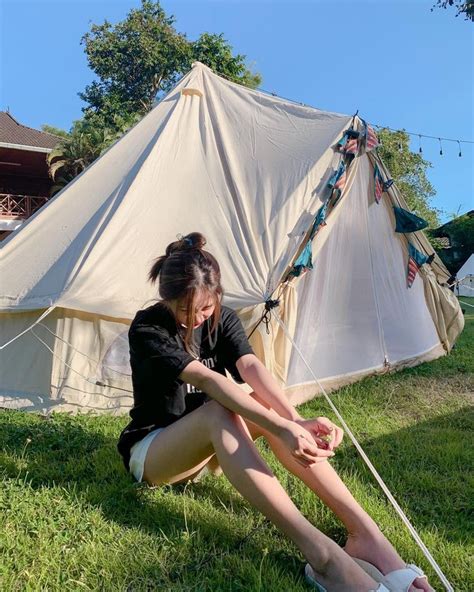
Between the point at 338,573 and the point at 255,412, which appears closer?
the point at 338,573

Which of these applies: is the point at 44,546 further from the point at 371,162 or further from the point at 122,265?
the point at 371,162

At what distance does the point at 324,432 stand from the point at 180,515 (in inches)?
26.8

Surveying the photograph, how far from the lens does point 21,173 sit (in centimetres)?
1652

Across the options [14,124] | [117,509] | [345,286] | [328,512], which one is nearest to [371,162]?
Result: [345,286]

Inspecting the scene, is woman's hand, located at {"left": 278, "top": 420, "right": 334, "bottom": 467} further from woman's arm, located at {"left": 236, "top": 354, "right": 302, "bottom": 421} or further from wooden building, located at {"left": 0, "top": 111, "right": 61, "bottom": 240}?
wooden building, located at {"left": 0, "top": 111, "right": 61, "bottom": 240}

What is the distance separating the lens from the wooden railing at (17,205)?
1476 cm

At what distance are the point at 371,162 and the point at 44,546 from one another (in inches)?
152

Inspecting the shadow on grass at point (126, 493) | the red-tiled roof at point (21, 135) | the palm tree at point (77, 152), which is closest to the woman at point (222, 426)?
the shadow on grass at point (126, 493)

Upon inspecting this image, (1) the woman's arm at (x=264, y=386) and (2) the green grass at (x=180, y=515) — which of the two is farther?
(1) the woman's arm at (x=264, y=386)

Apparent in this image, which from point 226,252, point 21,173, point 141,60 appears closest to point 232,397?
point 226,252

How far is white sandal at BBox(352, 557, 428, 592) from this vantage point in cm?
147

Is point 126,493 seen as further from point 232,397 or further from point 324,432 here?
point 324,432

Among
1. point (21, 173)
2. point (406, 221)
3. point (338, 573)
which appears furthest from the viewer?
point (21, 173)

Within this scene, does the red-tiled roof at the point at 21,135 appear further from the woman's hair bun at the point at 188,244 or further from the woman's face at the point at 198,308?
the woman's face at the point at 198,308
